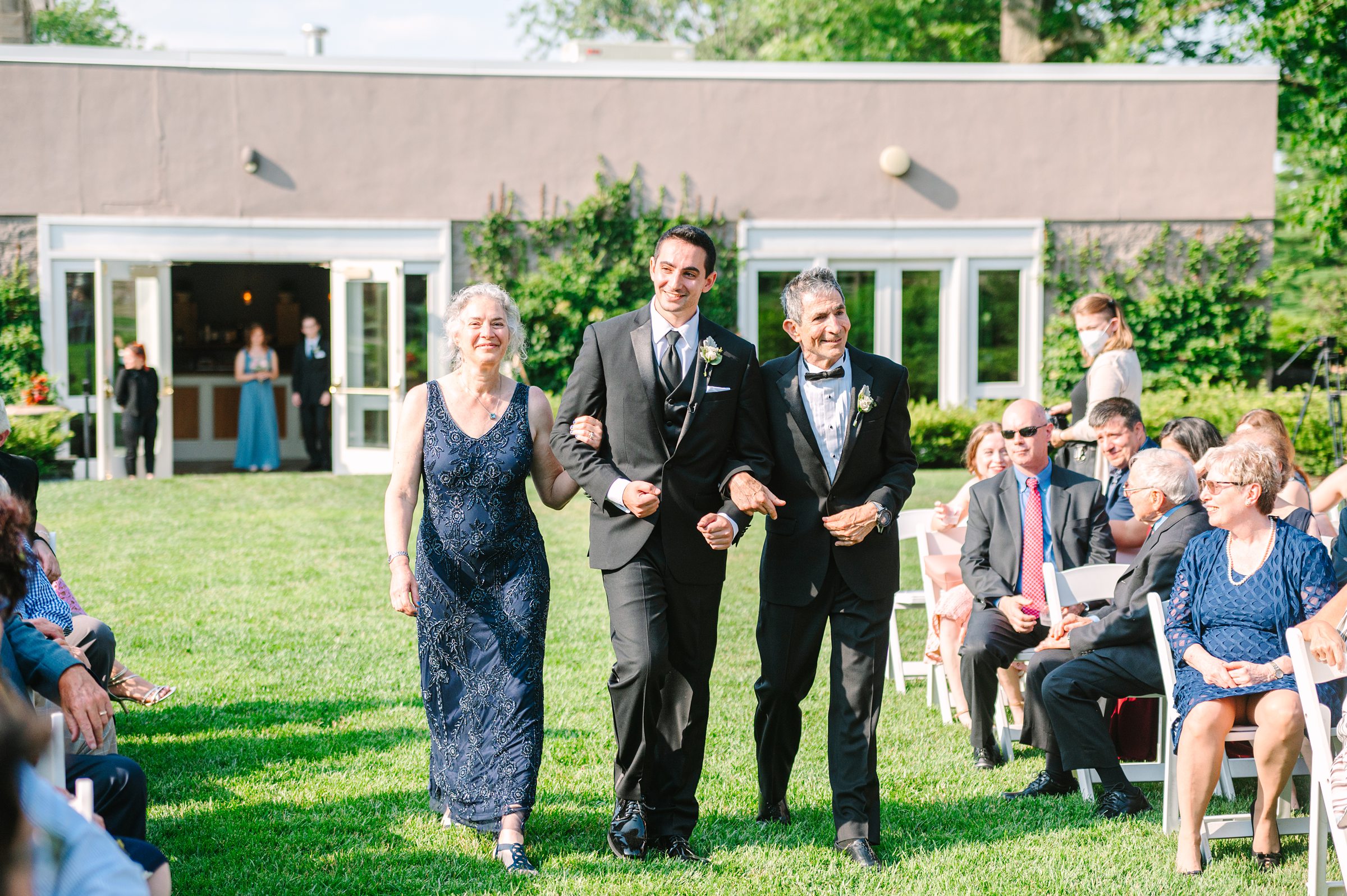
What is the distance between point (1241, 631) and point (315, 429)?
13918 mm

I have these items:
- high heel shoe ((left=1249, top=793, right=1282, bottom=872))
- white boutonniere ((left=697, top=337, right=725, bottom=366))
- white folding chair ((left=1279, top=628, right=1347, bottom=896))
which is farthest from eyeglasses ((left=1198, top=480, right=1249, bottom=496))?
white boutonniere ((left=697, top=337, right=725, bottom=366))

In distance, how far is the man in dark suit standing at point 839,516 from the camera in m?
4.32

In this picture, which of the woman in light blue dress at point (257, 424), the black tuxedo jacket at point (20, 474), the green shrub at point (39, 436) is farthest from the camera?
the woman in light blue dress at point (257, 424)

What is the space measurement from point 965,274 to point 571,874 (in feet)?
45.4

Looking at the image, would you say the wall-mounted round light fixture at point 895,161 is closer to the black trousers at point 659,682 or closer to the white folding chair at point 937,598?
the white folding chair at point 937,598

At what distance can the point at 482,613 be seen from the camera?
4383 millimetres

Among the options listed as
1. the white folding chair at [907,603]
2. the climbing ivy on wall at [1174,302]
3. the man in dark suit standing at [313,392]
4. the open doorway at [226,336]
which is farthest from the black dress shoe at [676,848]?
the open doorway at [226,336]

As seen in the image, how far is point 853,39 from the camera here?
26453 millimetres

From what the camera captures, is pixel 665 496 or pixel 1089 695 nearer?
pixel 665 496

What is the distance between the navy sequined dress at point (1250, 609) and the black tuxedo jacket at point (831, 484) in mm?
1059

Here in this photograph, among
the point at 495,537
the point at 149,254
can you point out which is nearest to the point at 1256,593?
the point at 495,537

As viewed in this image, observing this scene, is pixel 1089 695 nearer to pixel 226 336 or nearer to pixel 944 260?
pixel 944 260

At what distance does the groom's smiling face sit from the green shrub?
→ 11.6m

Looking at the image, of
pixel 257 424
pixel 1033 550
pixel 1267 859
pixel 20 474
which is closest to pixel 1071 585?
pixel 1033 550
